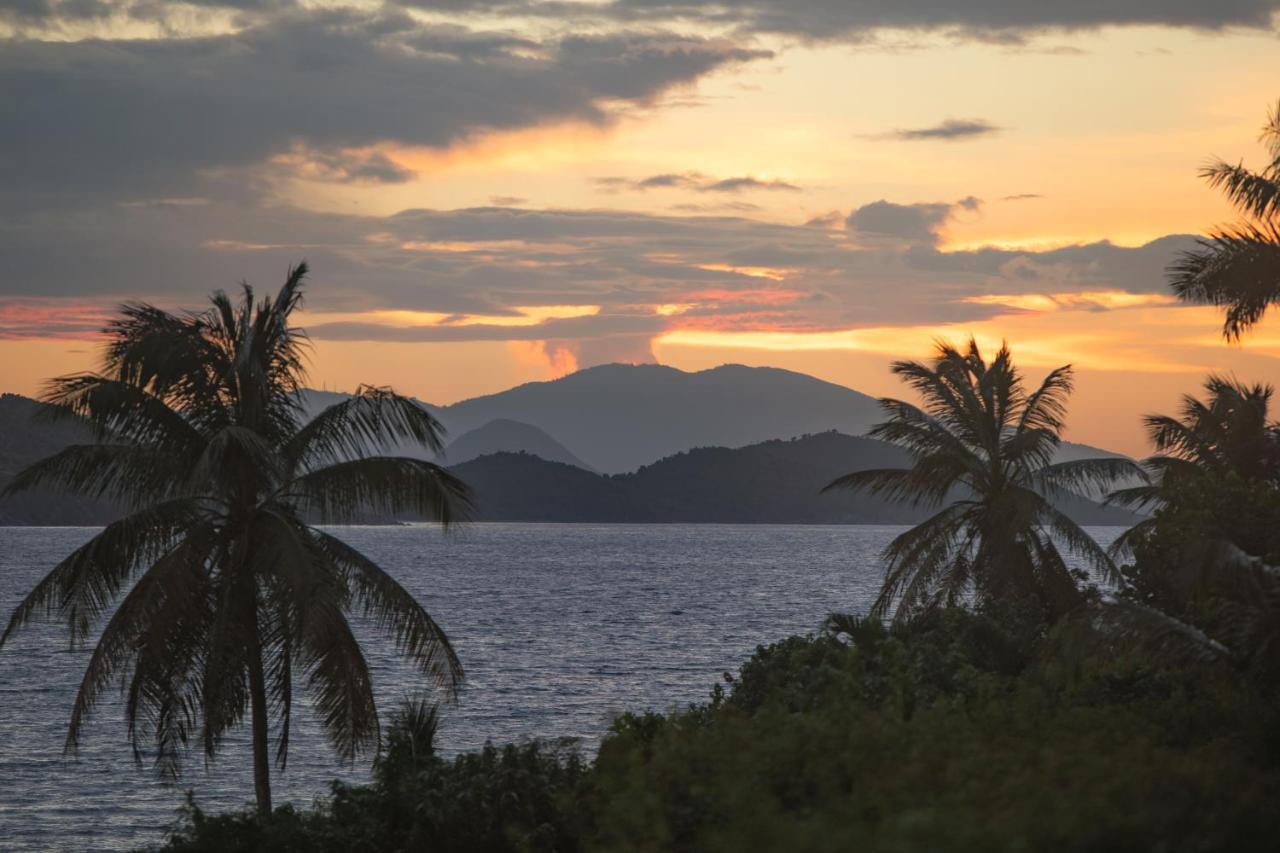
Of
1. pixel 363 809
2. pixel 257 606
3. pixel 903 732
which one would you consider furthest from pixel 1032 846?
pixel 257 606

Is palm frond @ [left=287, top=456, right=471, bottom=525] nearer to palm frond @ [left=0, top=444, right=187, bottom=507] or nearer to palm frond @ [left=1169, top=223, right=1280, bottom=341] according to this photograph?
palm frond @ [left=0, top=444, right=187, bottom=507]

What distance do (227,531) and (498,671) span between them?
146ft

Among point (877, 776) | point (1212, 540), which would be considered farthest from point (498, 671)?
point (877, 776)

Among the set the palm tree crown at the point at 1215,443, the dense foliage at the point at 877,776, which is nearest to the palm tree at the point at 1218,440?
the palm tree crown at the point at 1215,443

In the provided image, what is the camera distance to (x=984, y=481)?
28188 mm

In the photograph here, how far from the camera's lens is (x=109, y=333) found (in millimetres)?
18766

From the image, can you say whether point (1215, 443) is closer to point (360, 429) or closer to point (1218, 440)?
point (1218, 440)

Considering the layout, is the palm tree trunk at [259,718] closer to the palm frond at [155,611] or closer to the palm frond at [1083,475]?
the palm frond at [155,611]

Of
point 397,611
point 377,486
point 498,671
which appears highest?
point 377,486

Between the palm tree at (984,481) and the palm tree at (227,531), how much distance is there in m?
11.4

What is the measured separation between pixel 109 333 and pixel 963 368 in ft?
58.0

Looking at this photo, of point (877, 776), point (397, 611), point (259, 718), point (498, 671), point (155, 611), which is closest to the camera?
point (877, 776)

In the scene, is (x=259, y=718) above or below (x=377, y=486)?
below

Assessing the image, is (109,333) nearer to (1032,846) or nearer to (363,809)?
(363,809)
